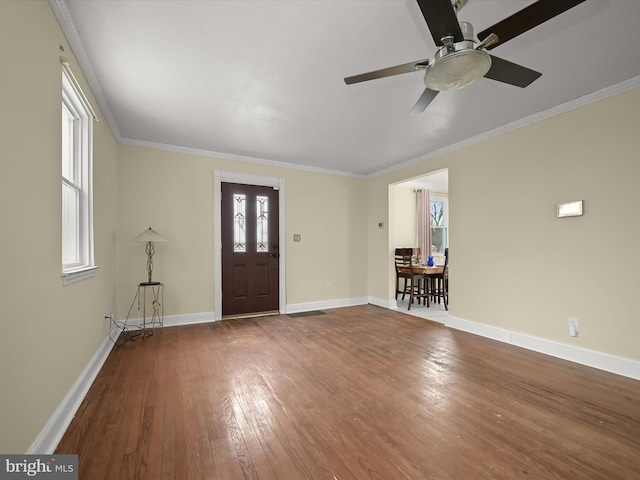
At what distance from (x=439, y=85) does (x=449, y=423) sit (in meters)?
2.15

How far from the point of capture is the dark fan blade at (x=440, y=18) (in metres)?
1.31

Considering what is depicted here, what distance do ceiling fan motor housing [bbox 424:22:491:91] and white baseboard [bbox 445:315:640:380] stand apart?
9.28 ft

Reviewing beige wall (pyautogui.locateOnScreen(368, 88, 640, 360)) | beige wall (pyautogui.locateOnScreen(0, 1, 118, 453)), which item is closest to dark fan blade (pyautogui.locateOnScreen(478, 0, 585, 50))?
beige wall (pyautogui.locateOnScreen(368, 88, 640, 360))

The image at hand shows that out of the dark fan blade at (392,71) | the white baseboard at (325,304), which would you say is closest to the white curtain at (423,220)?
the white baseboard at (325,304)

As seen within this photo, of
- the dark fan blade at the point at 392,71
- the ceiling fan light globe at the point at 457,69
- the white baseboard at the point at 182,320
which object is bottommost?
the white baseboard at the point at 182,320

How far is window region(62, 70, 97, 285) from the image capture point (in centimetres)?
225

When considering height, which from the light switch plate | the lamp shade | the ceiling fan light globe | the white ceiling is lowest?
the lamp shade

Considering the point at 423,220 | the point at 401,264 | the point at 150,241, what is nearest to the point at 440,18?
the point at 150,241

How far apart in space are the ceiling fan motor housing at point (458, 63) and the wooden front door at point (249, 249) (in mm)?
3461

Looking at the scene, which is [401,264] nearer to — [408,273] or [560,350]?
[408,273]

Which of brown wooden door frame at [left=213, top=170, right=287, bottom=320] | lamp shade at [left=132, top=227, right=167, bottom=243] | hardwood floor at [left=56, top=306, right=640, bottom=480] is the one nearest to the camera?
hardwood floor at [left=56, top=306, right=640, bottom=480]

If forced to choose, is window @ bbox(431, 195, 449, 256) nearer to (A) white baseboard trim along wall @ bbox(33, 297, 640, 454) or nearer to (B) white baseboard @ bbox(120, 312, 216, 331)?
(A) white baseboard trim along wall @ bbox(33, 297, 640, 454)

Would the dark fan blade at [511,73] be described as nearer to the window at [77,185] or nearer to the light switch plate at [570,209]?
the light switch plate at [570,209]

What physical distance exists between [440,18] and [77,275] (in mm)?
2774
